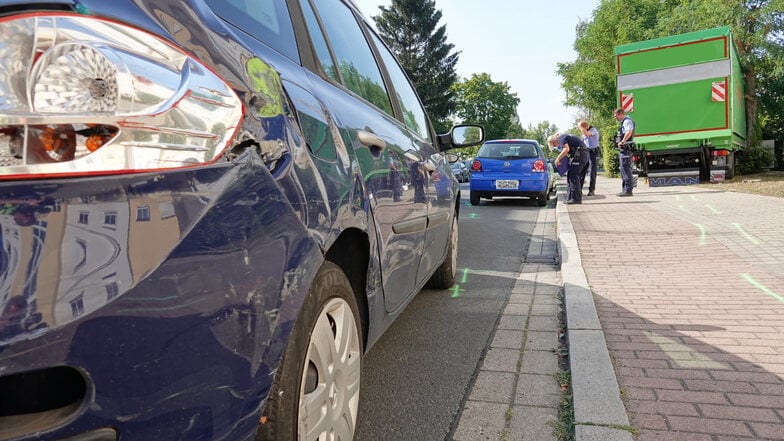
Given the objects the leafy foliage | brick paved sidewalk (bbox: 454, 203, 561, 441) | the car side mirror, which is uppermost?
the car side mirror

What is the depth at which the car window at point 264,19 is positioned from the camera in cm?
156

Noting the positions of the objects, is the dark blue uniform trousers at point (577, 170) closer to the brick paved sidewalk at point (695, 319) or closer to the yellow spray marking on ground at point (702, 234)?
the brick paved sidewalk at point (695, 319)

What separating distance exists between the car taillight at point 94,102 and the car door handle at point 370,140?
93 centimetres

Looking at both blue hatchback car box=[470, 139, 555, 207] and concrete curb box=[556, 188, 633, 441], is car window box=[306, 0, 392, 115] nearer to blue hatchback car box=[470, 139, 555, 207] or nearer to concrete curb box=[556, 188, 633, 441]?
concrete curb box=[556, 188, 633, 441]

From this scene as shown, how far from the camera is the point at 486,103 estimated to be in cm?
6712

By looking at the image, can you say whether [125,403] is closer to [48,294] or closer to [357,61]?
[48,294]

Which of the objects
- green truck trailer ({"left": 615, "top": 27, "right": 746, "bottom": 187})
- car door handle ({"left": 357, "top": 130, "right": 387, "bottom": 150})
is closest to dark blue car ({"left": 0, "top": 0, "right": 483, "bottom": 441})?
→ car door handle ({"left": 357, "top": 130, "right": 387, "bottom": 150})

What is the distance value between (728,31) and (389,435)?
15.2 m

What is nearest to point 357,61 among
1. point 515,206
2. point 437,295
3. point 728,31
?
point 437,295

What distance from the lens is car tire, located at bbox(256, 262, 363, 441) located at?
4.44ft

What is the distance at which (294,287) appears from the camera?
52.4 inches

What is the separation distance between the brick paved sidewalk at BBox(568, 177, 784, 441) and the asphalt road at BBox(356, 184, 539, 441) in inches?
30.2

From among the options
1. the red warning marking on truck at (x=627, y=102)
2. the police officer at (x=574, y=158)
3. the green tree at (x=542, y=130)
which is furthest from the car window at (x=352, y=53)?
the green tree at (x=542, y=130)

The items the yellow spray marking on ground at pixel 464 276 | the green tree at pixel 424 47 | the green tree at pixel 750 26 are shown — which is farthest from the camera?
the green tree at pixel 424 47
